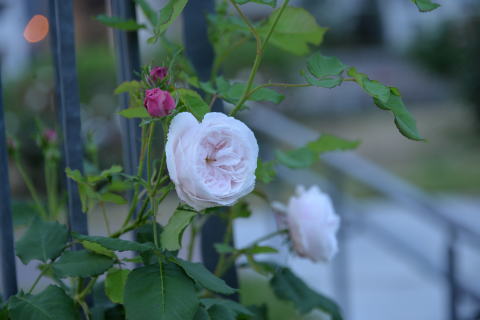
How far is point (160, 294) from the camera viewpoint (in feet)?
2.02

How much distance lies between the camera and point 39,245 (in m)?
0.75

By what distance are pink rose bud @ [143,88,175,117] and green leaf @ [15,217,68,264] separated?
0.24 m

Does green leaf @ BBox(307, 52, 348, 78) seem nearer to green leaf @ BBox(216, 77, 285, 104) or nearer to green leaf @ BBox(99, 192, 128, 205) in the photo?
green leaf @ BBox(216, 77, 285, 104)

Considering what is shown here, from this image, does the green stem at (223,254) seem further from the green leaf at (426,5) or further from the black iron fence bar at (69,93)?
the green leaf at (426,5)

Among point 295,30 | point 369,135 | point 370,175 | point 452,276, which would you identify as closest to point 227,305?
point 295,30

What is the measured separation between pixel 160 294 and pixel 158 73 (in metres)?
0.21

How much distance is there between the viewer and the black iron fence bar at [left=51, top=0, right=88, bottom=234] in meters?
0.81

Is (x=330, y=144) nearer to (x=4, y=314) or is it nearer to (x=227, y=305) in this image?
(x=227, y=305)

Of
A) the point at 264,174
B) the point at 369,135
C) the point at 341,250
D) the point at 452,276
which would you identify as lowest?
the point at 369,135

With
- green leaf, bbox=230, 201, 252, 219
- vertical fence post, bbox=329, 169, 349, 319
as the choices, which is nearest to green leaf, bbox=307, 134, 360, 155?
green leaf, bbox=230, 201, 252, 219

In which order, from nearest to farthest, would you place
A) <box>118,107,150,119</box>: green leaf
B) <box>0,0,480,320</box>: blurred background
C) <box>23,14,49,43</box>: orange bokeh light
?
<box>118,107,150,119</box>: green leaf
<box>23,14,49,43</box>: orange bokeh light
<box>0,0,480,320</box>: blurred background

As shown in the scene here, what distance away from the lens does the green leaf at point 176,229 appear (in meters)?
0.64

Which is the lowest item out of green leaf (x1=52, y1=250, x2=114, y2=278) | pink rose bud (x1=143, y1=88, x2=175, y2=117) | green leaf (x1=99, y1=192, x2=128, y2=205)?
green leaf (x1=52, y1=250, x2=114, y2=278)

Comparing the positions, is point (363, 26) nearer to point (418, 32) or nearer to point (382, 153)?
point (418, 32)
